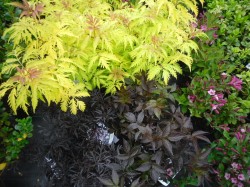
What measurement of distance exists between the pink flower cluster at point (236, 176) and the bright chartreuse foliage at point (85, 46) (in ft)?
2.59

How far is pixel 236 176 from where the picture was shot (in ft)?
6.28

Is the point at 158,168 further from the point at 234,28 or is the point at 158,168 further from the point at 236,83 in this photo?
the point at 234,28

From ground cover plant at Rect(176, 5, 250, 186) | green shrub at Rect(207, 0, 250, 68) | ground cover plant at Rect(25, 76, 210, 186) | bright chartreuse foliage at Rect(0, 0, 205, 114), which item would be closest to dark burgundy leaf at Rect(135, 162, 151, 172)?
ground cover plant at Rect(25, 76, 210, 186)

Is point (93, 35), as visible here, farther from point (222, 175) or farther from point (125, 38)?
point (222, 175)

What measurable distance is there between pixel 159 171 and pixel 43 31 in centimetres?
102

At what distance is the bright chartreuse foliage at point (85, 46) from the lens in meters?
1.50

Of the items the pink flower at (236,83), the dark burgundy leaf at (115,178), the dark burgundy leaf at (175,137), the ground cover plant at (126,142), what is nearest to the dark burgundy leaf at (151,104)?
the ground cover plant at (126,142)

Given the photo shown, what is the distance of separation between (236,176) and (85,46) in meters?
1.37

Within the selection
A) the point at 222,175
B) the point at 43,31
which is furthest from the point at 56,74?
the point at 222,175

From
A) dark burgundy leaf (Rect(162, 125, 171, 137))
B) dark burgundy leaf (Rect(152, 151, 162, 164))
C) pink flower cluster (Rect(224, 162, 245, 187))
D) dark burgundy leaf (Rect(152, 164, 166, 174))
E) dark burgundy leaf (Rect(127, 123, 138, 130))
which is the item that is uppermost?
dark burgundy leaf (Rect(162, 125, 171, 137))

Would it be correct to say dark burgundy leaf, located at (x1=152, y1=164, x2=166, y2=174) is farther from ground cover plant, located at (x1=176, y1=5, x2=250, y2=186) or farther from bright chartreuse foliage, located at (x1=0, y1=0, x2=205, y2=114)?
ground cover plant, located at (x1=176, y1=5, x2=250, y2=186)

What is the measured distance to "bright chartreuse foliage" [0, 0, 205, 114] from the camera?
1.50 m

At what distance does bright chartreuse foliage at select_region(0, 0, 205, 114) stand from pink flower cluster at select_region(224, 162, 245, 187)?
0.79 metres

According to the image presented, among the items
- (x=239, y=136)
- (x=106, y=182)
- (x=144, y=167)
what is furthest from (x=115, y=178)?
(x=239, y=136)
